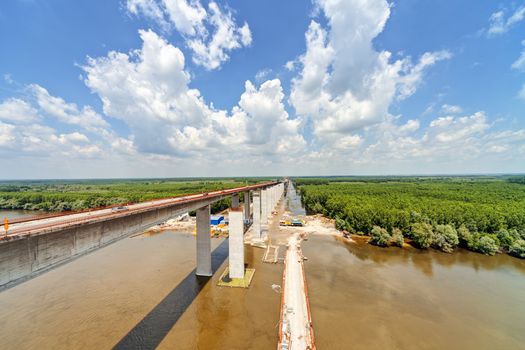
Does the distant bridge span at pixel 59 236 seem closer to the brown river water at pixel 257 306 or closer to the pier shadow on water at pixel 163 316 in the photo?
the pier shadow on water at pixel 163 316

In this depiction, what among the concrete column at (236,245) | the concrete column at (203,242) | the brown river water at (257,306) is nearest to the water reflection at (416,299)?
the brown river water at (257,306)

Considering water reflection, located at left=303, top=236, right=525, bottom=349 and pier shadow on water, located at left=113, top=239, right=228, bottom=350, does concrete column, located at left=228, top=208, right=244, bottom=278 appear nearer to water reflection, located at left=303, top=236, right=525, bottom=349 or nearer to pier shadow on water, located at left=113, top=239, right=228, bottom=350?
pier shadow on water, located at left=113, top=239, right=228, bottom=350

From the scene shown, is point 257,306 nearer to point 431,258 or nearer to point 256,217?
point 256,217

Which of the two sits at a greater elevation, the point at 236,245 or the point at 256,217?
the point at 256,217

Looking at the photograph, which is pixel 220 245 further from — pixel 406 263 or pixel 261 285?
pixel 406 263

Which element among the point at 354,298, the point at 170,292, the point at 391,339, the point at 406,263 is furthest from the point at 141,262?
the point at 406,263

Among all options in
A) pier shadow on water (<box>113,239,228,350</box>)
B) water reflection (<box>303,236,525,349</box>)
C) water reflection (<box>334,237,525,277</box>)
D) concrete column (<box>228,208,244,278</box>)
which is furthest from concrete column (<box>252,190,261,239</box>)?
pier shadow on water (<box>113,239,228,350</box>)

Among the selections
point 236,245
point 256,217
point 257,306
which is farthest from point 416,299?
point 256,217
